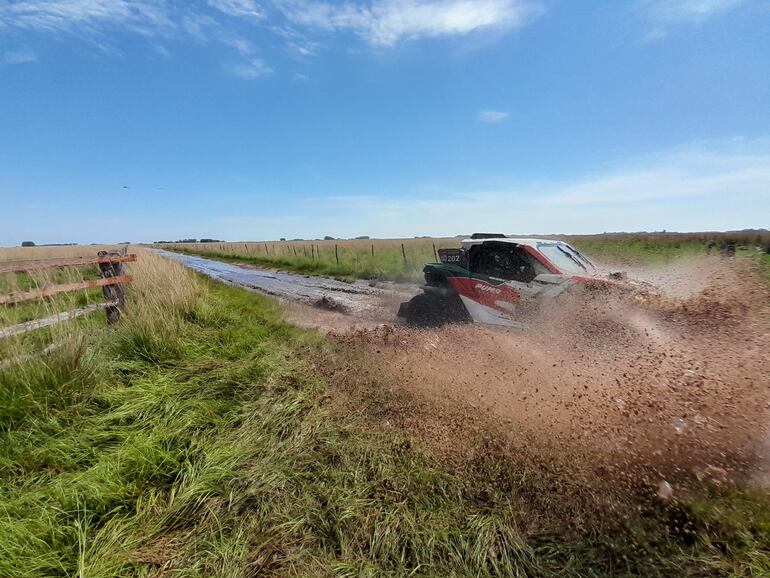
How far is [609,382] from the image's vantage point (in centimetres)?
368

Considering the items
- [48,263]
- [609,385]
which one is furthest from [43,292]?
[609,385]

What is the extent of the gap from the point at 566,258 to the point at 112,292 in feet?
23.8

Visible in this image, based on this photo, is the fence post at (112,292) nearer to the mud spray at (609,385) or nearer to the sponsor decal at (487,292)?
the mud spray at (609,385)

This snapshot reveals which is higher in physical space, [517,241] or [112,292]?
[517,241]

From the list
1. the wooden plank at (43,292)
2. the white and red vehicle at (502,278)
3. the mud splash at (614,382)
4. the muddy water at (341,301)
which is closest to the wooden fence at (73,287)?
the wooden plank at (43,292)

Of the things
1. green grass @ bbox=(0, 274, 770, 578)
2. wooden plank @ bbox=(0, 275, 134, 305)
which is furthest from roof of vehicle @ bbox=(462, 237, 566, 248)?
wooden plank @ bbox=(0, 275, 134, 305)

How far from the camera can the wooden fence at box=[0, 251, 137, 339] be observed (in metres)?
3.92

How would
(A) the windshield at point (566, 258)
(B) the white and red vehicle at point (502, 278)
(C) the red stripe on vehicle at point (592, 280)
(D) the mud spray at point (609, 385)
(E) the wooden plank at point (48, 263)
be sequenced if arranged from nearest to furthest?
(D) the mud spray at point (609, 385), (E) the wooden plank at point (48, 263), (C) the red stripe on vehicle at point (592, 280), (B) the white and red vehicle at point (502, 278), (A) the windshield at point (566, 258)

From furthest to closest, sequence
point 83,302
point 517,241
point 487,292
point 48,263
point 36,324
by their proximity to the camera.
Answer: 1. point 83,302
2. point 517,241
3. point 487,292
4. point 48,263
5. point 36,324

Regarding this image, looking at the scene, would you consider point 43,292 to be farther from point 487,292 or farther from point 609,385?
point 609,385

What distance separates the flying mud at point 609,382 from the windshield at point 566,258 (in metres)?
0.74

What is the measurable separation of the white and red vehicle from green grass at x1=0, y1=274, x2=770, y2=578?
290cm

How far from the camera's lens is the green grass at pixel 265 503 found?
1988 millimetres

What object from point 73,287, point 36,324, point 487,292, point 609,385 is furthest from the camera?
point 487,292
